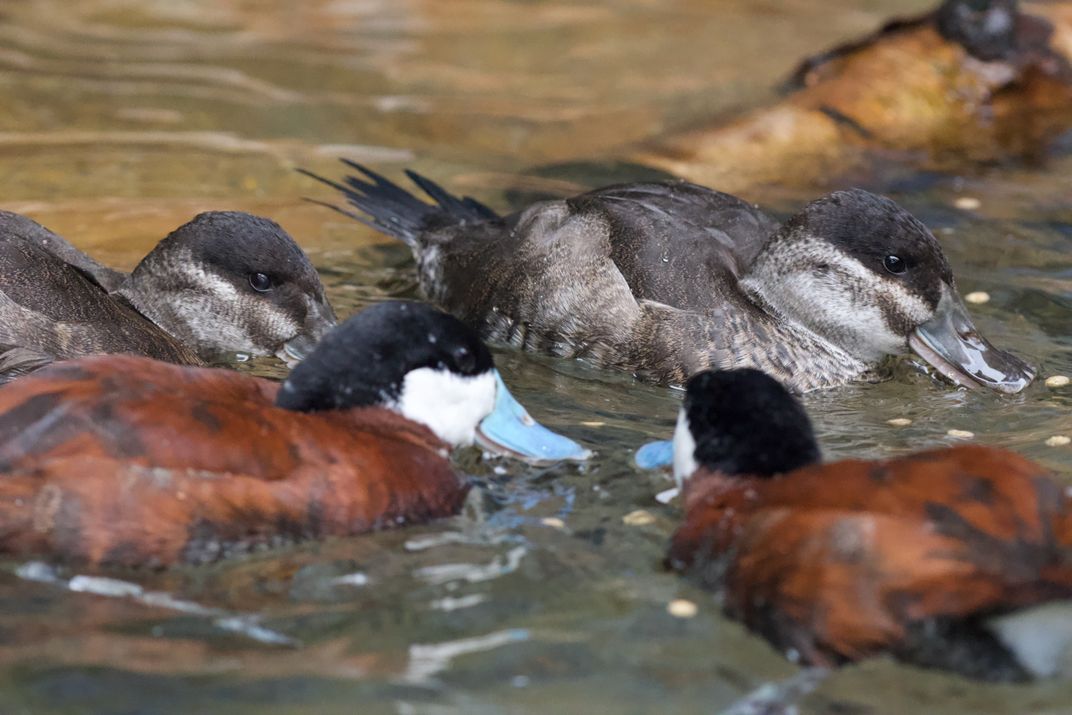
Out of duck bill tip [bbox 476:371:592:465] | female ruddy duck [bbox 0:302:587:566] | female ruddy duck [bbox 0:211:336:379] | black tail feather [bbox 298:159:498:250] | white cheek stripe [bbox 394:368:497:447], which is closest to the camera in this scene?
female ruddy duck [bbox 0:302:587:566]

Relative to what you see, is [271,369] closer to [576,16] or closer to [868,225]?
[868,225]

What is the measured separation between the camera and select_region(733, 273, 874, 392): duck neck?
578 cm

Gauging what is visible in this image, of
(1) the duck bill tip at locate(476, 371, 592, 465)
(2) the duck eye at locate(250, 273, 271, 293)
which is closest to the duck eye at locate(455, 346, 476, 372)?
(1) the duck bill tip at locate(476, 371, 592, 465)

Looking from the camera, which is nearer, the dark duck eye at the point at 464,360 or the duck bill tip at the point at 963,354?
the dark duck eye at the point at 464,360

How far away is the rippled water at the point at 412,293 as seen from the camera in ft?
11.6

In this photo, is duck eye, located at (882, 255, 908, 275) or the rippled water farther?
duck eye, located at (882, 255, 908, 275)

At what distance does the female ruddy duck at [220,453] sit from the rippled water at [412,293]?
0.09 metres

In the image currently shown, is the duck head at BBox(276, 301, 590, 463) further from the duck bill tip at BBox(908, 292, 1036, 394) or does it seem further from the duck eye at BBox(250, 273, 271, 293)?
the duck bill tip at BBox(908, 292, 1036, 394)

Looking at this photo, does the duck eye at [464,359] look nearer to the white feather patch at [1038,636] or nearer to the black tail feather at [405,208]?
the white feather patch at [1038,636]

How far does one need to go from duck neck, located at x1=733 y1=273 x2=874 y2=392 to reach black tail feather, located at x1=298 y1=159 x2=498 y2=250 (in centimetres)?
134

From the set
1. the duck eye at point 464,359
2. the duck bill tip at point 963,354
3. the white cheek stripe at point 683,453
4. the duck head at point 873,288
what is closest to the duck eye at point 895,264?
the duck head at point 873,288

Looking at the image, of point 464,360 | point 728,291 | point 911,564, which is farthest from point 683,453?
point 728,291

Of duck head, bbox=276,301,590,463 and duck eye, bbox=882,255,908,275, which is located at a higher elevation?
duck eye, bbox=882,255,908,275

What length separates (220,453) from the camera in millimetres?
3918
